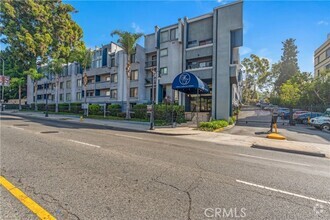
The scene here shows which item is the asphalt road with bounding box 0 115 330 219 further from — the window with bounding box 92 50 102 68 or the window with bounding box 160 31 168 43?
the window with bounding box 92 50 102 68

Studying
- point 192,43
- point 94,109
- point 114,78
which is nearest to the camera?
point 192,43

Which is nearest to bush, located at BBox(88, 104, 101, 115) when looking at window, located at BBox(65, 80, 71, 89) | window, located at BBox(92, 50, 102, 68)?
window, located at BBox(92, 50, 102, 68)

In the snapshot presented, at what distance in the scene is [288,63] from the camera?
72125 mm

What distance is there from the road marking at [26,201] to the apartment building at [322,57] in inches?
2612

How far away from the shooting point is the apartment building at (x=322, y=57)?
169 ft

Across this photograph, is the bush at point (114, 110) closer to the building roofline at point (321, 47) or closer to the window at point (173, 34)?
the window at point (173, 34)

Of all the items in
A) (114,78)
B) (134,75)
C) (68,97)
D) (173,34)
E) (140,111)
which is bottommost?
(140,111)

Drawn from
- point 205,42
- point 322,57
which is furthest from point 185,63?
point 322,57

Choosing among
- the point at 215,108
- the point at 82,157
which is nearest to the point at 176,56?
the point at 215,108

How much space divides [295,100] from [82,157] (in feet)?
173

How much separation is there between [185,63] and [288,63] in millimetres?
63811

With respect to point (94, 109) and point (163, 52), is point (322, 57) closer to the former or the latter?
point (163, 52)

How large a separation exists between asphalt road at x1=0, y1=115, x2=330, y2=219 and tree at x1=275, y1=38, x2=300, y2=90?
76445 mm

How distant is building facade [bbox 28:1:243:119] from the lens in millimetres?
23188
